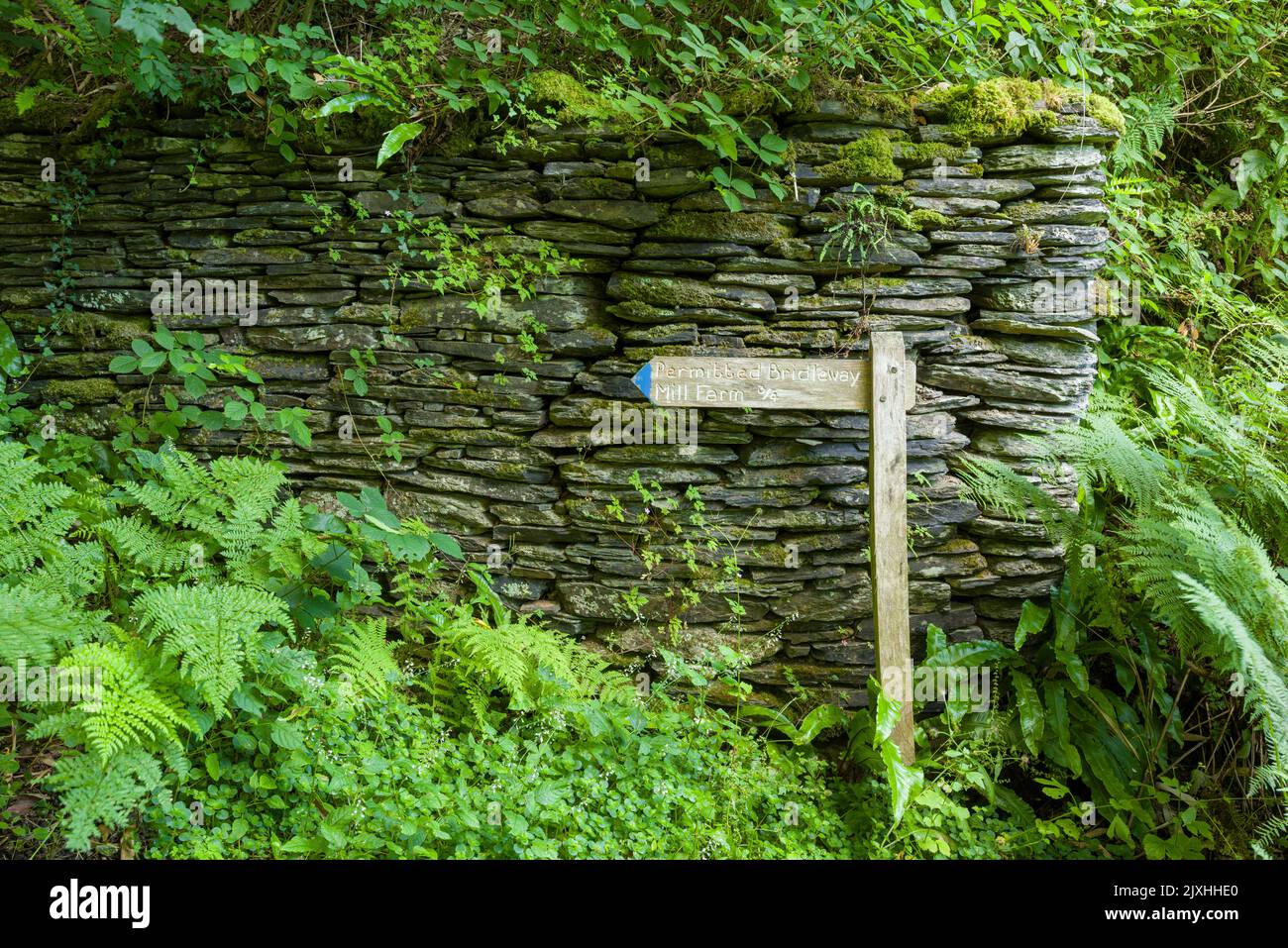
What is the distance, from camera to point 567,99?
161 inches

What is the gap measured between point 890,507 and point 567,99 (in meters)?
2.62

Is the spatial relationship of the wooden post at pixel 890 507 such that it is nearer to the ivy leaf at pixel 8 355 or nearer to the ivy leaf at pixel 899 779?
the ivy leaf at pixel 899 779

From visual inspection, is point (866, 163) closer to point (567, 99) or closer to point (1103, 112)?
point (1103, 112)

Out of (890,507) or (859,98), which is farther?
(859,98)

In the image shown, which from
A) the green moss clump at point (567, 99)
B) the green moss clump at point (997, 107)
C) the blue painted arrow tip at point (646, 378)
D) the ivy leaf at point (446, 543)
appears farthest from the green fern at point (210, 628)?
the green moss clump at point (997, 107)

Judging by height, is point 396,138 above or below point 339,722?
above

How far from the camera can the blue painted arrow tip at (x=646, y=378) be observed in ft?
12.6

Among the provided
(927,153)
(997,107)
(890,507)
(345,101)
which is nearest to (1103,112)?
(997,107)

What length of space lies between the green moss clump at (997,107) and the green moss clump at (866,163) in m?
0.37

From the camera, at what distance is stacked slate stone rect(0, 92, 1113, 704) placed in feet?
13.5

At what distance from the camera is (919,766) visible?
376 centimetres

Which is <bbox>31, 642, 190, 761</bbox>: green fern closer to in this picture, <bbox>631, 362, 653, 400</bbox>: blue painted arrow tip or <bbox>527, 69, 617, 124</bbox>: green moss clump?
<bbox>631, 362, 653, 400</bbox>: blue painted arrow tip

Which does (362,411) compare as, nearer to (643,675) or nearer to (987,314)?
(643,675)

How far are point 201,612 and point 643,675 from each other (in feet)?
6.83
